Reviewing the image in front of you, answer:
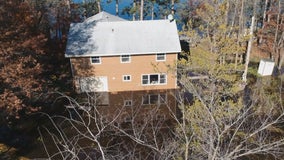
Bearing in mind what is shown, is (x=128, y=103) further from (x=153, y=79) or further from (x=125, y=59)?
(x=125, y=59)

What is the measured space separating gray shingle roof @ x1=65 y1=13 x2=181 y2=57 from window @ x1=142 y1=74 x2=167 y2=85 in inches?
81.8

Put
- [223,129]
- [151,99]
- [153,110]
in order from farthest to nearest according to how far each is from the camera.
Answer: [151,99] < [153,110] < [223,129]

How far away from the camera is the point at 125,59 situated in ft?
61.4

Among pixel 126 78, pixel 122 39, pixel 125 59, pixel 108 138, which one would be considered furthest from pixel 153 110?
pixel 122 39

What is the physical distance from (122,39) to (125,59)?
1.75 metres

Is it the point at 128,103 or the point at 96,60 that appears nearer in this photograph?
the point at 128,103

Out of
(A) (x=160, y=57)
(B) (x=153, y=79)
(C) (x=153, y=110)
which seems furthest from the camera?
(B) (x=153, y=79)

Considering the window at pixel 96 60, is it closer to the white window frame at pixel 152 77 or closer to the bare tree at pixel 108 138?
the white window frame at pixel 152 77

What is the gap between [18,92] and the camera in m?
13.0

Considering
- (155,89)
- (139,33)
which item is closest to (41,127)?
(155,89)

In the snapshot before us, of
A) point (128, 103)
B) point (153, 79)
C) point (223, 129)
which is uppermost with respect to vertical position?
point (223, 129)

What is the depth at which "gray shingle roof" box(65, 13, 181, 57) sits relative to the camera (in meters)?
18.3

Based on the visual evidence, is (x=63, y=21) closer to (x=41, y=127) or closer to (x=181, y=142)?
(x=41, y=127)

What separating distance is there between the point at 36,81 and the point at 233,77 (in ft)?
34.8
